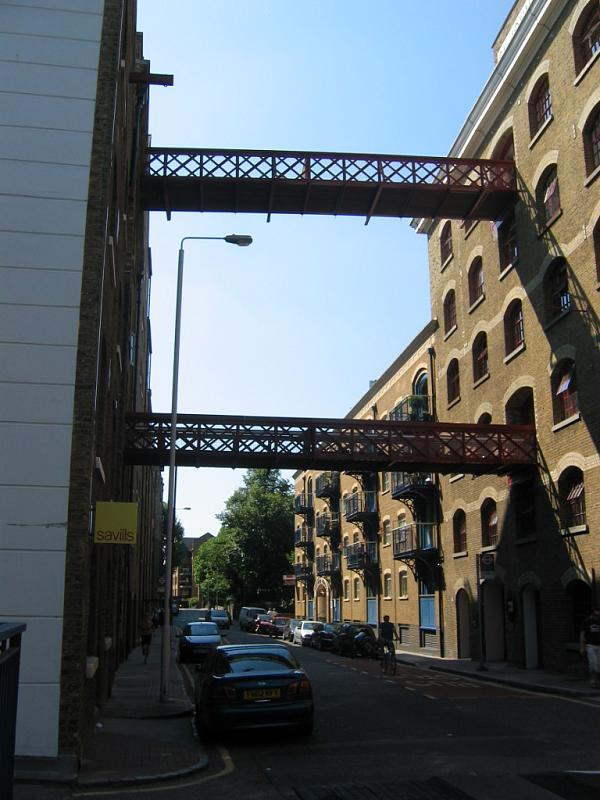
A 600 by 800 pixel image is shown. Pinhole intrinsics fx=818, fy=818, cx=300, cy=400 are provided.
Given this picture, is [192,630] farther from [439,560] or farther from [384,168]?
[384,168]

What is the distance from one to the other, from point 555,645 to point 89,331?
54.2 feet

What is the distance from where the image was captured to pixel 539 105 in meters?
24.8

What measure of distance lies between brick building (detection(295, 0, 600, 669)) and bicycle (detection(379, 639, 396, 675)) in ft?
10.5

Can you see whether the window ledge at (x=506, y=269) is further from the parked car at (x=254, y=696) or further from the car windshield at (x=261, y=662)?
the parked car at (x=254, y=696)

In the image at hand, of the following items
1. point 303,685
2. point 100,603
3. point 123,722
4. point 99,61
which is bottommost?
point 123,722

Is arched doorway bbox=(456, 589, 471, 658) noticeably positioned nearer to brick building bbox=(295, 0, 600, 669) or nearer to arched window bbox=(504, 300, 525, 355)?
brick building bbox=(295, 0, 600, 669)

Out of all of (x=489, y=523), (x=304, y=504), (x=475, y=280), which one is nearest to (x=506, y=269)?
(x=475, y=280)

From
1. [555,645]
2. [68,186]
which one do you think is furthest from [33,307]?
[555,645]

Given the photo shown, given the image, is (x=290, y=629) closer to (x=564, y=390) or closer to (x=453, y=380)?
(x=453, y=380)

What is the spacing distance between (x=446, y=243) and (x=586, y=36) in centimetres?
1188

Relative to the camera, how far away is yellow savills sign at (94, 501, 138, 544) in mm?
11836

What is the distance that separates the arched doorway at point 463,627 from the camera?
29.6 meters

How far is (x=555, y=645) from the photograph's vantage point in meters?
22.0

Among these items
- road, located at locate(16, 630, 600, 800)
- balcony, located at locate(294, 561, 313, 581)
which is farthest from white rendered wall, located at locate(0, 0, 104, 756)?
balcony, located at locate(294, 561, 313, 581)
